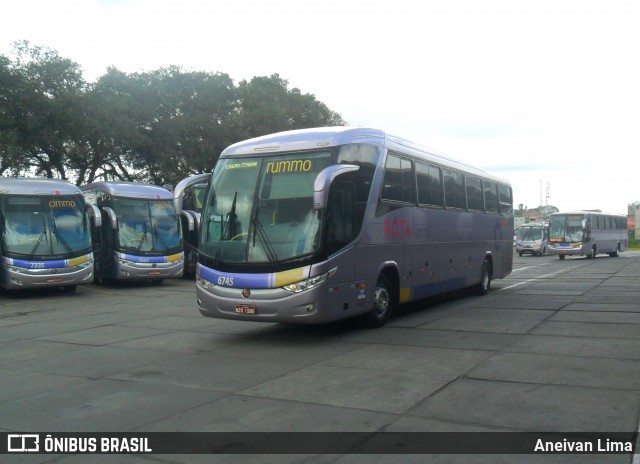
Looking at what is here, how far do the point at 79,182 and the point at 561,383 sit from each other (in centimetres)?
3256

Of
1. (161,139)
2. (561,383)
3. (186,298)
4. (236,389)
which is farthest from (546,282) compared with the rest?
(161,139)

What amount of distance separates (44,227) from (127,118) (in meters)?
15.9

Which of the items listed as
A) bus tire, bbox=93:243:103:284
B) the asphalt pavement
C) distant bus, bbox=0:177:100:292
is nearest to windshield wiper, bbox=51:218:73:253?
distant bus, bbox=0:177:100:292

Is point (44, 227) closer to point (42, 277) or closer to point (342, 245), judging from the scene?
point (42, 277)

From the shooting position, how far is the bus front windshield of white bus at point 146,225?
22719 mm

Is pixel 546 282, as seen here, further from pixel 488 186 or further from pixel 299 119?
pixel 299 119

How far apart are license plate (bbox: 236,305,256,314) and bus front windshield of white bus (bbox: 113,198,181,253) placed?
13345 millimetres

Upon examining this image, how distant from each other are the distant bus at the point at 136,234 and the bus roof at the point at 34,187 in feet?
6.46

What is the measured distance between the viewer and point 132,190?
23406mm

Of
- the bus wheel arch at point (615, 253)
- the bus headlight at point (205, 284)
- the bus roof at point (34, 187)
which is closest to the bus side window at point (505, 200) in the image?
the bus headlight at point (205, 284)

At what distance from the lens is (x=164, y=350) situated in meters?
10.5

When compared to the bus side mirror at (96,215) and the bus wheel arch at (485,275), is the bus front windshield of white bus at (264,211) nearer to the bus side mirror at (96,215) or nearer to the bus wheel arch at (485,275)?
the bus wheel arch at (485,275)

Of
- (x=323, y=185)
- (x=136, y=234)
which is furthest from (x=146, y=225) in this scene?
(x=323, y=185)

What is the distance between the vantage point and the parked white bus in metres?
10.1
